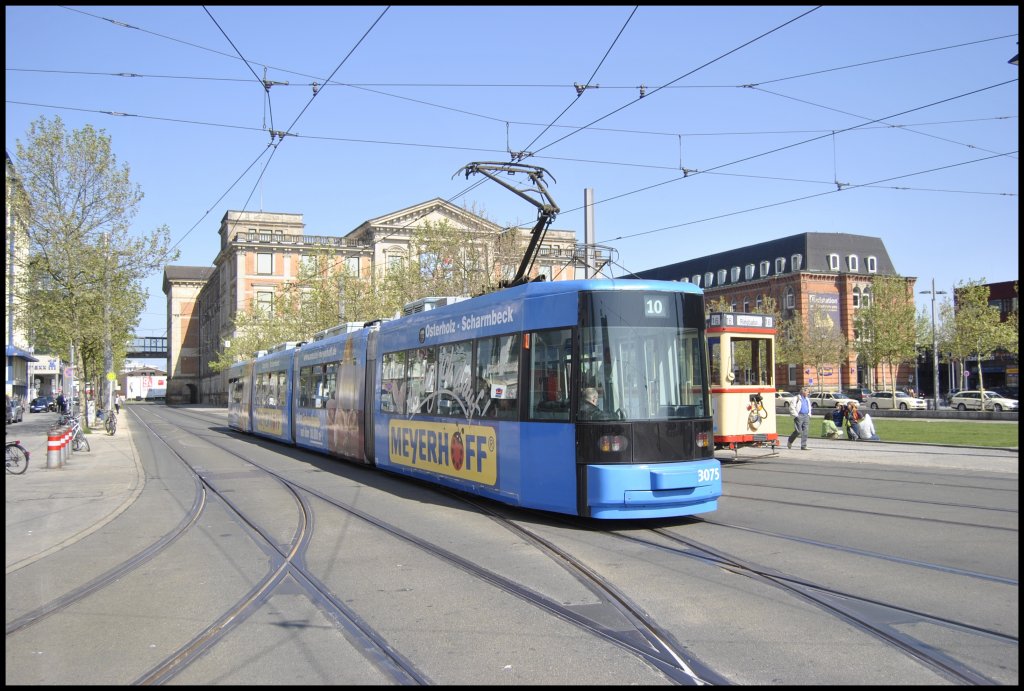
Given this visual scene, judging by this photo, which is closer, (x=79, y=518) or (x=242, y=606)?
(x=242, y=606)

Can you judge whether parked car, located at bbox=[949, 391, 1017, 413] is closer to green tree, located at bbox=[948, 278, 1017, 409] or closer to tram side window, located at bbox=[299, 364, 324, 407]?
green tree, located at bbox=[948, 278, 1017, 409]

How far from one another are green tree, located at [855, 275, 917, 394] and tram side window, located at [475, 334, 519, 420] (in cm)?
4491

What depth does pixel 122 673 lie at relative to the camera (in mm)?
5250

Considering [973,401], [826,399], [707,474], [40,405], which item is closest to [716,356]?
[707,474]

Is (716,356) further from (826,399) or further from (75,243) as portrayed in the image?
(826,399)

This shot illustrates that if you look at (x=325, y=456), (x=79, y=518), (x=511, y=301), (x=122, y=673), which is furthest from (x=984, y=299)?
(x=122, y=673)

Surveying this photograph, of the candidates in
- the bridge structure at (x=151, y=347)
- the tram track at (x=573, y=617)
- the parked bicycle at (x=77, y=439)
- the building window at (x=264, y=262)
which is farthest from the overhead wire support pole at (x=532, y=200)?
the bridge structure at (x=151, y=347)

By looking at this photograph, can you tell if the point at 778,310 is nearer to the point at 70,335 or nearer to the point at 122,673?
the point at 70,335

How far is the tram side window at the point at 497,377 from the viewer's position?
10992mm

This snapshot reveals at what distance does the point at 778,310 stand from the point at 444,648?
70633 mm

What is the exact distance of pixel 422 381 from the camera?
14.1 metres

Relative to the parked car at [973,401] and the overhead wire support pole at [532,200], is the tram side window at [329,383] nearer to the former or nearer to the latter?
the overhead wire support pole at [532,200]

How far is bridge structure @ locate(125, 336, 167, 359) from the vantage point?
145 meters

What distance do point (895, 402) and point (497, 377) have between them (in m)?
45.5
